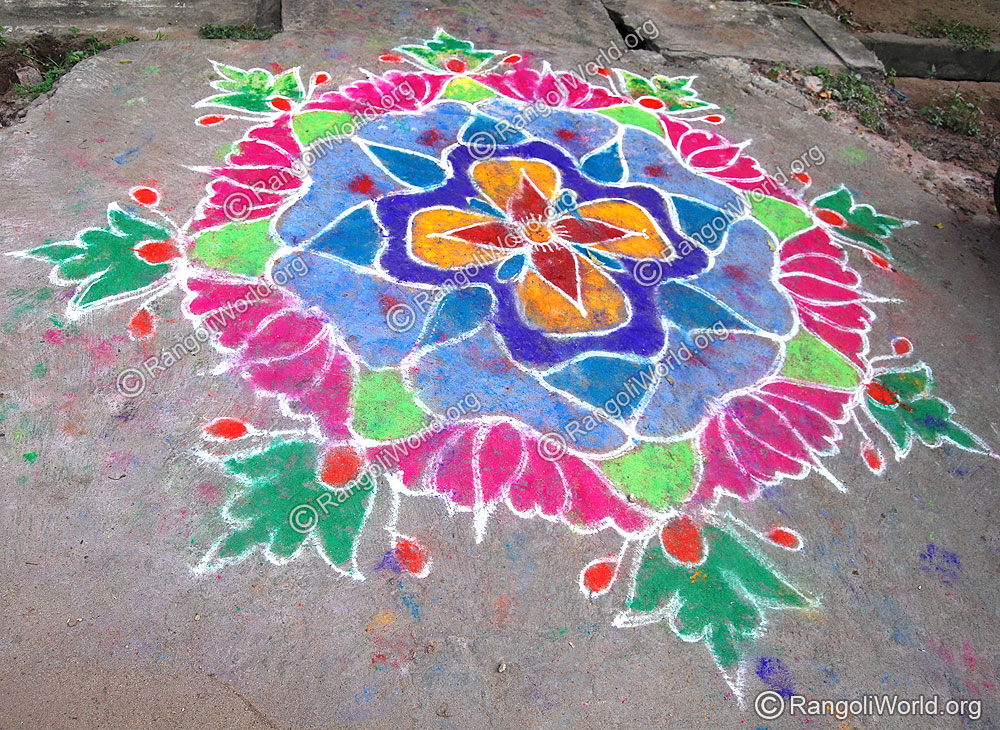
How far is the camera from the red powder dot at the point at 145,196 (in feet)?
10.8

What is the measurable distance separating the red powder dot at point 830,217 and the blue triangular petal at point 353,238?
2477 mm

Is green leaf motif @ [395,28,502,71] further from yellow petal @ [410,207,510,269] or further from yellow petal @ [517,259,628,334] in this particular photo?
yellow petal @ [517,259,628,334]

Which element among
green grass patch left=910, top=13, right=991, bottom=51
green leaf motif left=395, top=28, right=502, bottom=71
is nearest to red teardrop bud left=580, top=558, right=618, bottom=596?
green leaf motif left=395, top=28, right=502, bottom=71

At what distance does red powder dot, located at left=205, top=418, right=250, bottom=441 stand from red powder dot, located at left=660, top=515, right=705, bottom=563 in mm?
1564

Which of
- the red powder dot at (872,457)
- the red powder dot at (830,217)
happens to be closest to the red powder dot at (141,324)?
the red powder dot at (872,457)

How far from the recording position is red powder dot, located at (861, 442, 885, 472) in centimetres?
287

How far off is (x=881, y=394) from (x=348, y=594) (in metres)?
2.42

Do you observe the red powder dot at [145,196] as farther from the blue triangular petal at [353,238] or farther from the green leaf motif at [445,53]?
the green leaf motif at [445,53]

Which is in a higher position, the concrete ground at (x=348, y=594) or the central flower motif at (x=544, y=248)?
the central flower motif at (x=544, y=248)

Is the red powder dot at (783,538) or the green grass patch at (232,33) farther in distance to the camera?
the green grass patch at (232,33)

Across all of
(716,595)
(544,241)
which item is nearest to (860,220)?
(544,241)

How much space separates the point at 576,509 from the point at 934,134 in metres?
4.42

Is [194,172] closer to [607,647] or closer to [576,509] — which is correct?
[576,509]

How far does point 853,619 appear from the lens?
95.5 inches
